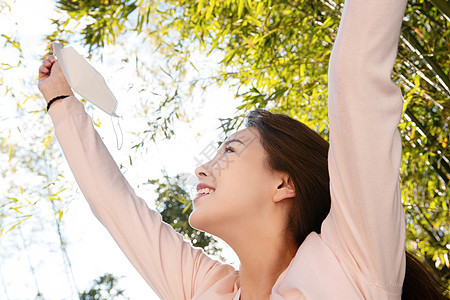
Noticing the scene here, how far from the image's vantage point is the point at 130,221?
1.38 metres

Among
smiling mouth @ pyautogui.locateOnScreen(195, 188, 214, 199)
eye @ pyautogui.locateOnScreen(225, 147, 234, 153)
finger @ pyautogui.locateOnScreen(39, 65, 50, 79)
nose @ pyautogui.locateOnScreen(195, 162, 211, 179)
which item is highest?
finger @ pyautogui.locateOnScreen(39, 65, 50, 79)

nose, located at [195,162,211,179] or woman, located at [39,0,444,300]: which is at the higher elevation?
nose, located at [195,162,211,179]

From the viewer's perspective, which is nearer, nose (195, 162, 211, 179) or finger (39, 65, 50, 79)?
nose (195, 162, 211, 179)

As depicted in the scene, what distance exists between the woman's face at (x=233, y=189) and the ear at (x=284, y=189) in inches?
0.5

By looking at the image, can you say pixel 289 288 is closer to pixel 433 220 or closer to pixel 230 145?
pixel 230 145

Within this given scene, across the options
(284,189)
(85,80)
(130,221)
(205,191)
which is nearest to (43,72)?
(85,80)

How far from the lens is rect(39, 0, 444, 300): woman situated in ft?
2.99

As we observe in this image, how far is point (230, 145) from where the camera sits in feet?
4.41

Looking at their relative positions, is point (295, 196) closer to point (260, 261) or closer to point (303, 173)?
point (303, 173)

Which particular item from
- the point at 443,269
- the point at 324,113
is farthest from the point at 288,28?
the point at 443,269

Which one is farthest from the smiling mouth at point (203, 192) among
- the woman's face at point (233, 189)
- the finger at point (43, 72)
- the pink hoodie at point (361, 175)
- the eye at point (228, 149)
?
the finger at point (43, 72)

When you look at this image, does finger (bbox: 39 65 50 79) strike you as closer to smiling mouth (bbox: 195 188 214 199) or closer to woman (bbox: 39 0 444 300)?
woman (bbox: 39 0 444 300)

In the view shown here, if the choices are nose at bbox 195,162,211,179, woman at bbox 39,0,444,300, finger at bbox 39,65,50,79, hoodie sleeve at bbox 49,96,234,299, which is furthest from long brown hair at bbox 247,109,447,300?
finger at bbox 39,65,50,79

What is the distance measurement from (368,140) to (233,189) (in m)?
0.39
